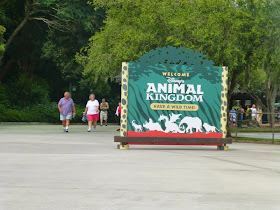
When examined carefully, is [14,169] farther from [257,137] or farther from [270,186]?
[257,137]

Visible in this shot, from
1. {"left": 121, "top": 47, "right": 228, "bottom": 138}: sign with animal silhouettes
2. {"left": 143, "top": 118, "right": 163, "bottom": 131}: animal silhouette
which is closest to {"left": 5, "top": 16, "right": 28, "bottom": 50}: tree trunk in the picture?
{"left": 121, "top": 47, "right": 228, "bottom": 138}: sign with animal silhouettes

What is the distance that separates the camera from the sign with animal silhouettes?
2045cm

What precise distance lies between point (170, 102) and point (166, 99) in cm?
14

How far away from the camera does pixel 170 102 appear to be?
20531mm

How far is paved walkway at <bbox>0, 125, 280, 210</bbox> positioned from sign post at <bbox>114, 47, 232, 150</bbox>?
7.13 feet

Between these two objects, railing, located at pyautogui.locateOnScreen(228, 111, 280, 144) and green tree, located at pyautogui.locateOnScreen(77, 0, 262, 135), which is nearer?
green tree, located at pyautogui.locateOnScreen(77, 0, 262, 135)

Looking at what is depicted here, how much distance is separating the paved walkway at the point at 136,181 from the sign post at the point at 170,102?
7.13 ft

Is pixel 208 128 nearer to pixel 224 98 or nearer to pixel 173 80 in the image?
pixel 224 98

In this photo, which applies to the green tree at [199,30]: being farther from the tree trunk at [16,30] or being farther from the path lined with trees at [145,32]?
the tree trunk at [16,30]

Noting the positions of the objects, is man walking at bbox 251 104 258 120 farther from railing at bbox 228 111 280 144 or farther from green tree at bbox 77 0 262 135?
green tree at bbox 77 0 262 135

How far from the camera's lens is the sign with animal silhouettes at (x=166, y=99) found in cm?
2045

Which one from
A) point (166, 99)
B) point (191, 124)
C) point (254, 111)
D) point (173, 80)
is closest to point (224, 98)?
point (191, 124)

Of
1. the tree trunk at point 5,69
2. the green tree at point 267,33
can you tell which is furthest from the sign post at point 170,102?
the tree trunk at point 5,69

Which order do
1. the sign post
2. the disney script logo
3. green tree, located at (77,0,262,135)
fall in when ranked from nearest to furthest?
the sign post < the disney script logo < green tree, located at (77,0,262,135)
